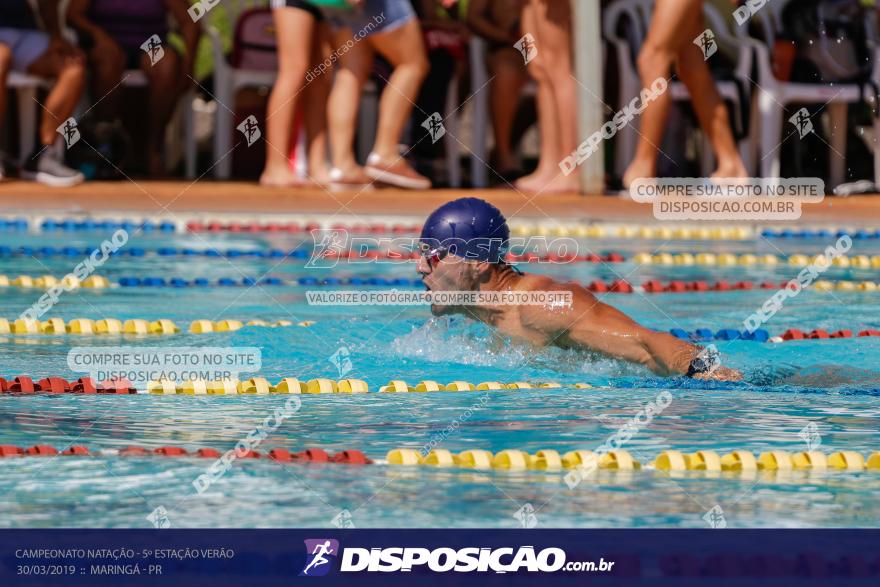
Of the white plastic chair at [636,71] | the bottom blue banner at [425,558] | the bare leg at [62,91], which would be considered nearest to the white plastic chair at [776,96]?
the white plastic chair at [636,71]

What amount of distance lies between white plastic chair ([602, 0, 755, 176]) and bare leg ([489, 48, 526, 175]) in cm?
69

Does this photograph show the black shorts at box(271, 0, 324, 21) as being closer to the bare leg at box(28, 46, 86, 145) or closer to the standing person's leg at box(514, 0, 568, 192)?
the standing person's leg at box(514, 0, 568, 192)

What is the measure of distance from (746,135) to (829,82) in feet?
1.91

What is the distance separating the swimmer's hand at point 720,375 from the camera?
4.67m

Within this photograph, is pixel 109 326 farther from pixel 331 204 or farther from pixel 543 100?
pixel 543 100

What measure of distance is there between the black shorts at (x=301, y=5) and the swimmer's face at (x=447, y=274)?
434cm

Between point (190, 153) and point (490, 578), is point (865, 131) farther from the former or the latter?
point (490, 578)

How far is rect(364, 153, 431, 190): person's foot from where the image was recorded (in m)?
8.98

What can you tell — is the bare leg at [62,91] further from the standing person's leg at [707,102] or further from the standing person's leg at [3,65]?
the standing person's leg at [707,102]

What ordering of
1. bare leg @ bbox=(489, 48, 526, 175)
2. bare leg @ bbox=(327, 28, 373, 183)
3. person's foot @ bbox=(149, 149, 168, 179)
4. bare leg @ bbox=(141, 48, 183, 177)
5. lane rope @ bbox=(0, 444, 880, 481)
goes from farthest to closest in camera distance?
1. person's foot @ bbox=(149, 149, 168, 179)
2. bare leg @ bbox=(141, 48, 183, 177)
3. bare leg @ bbox=(489, 48, 526, 175)
4. bare leg @ bbox=(327, 28, 373, 183)
5. lane rope @ bbox=(0, 444, 880, 481)

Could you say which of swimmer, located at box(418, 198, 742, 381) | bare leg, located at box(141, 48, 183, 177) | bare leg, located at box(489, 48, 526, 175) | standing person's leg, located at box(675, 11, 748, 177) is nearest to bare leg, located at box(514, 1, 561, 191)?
bare leg, located at box(489, 48, 526, 175)

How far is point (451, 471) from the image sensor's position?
138 inches

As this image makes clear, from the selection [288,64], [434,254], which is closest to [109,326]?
[434,254]

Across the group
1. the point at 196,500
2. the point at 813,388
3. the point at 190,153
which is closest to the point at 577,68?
the point at 190,153
